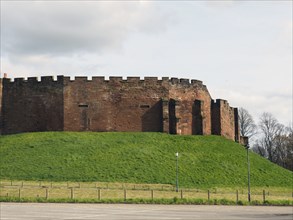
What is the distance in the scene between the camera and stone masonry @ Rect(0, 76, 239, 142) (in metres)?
48.8

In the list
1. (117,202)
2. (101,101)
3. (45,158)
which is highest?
(101,101)

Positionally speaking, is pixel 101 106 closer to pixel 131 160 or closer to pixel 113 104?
pixel 113 104

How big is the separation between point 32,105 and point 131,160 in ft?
50.6

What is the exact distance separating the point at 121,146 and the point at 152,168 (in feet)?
18.6

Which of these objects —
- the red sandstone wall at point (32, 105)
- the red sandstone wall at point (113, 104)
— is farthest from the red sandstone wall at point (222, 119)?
the red sandstone wall at point (32, 105)

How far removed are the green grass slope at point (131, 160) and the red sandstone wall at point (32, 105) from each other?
1988mm

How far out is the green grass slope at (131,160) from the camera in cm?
3775

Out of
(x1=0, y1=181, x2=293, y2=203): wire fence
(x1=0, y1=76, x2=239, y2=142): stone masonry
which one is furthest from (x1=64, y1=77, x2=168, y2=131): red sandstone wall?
(x1=0, y1=181, x2=293, y2=203): wire fence

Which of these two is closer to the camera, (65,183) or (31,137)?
(65,183)

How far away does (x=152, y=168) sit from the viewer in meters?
39.6

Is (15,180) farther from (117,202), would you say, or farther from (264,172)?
(264,172)

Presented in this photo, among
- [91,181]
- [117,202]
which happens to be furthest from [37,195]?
[91,181]

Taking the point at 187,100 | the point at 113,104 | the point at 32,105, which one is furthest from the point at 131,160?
the point at 32,105

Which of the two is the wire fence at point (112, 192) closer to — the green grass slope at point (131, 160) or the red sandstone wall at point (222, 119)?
the green grass slope at point (131, 160)
